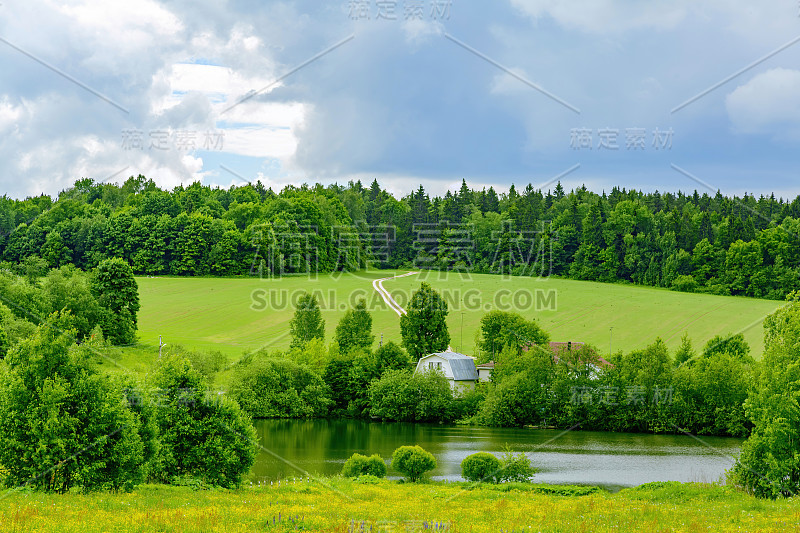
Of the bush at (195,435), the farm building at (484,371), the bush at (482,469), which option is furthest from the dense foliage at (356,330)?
the bush at (195,435)

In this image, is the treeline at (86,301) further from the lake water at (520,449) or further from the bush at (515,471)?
the bush at (515,471)

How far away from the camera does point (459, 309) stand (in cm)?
9950

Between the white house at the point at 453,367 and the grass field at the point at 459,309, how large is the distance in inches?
326

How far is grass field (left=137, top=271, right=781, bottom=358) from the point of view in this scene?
89375 mm

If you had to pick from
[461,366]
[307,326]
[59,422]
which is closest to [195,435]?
[59,422]

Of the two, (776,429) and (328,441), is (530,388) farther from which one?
(776,429)

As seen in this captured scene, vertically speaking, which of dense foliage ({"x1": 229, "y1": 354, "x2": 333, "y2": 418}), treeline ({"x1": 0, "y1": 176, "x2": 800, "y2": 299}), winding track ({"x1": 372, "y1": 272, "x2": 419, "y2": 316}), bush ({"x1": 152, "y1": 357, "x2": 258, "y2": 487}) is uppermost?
treeline ({"x1": 0, "y1": 176, "x2": 800, "y2": 299})

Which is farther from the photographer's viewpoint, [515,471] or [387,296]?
[387,296]

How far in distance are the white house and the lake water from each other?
7484 mm

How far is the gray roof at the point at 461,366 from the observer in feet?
251

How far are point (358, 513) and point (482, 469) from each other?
18.5 meters

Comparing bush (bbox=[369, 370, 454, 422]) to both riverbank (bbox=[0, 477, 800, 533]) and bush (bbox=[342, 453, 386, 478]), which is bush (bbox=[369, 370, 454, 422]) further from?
riverbank (bbox=[0, 477, 800, 533])

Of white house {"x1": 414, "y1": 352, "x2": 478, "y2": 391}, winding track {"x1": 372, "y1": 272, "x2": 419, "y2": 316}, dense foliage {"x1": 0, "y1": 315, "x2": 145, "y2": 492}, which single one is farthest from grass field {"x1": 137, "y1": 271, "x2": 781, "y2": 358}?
dense foliage {"x1": 0, "y1": 315, "x2": 145, "y2": 492}

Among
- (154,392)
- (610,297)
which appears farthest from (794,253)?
(154,392)
